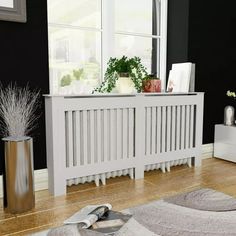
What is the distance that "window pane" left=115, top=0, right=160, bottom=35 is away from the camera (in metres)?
3.06

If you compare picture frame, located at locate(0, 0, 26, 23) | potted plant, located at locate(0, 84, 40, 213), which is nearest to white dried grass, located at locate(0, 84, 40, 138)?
potted plant, located at locate(0, 84, 40, 213)

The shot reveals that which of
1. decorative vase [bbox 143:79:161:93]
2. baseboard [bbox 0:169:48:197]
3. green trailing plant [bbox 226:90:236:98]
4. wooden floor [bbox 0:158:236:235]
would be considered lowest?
wooden floor [bbox 0:158:236:235]

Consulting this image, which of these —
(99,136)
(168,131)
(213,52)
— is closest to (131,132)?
(99,136)

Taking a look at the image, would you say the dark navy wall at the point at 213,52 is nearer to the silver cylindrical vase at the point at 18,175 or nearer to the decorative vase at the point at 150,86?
the decorative vase at the point at 150,86

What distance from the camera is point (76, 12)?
2826 mm

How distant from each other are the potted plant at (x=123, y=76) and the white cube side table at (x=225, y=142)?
3.75 ft

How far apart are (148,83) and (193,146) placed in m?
0.85

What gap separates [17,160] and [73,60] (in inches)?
47.3

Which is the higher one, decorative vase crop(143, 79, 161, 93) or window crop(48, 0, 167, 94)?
window crop(48, 0, 167, 94)

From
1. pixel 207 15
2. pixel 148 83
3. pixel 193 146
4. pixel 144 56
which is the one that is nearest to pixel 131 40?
pixel 144 56

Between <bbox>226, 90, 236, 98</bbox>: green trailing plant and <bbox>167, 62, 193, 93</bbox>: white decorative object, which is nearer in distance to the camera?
<bbox>167, 62, 193, 93</bbox>: white decorative object

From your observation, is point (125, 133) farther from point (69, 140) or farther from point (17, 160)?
point (17, 160)

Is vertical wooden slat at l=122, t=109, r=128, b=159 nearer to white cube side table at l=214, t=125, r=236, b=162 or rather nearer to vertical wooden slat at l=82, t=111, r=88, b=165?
vertical wooden slat at l=82, t=111, r=88, b=165

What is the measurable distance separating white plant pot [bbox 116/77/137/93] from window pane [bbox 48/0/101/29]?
0.66 meters
